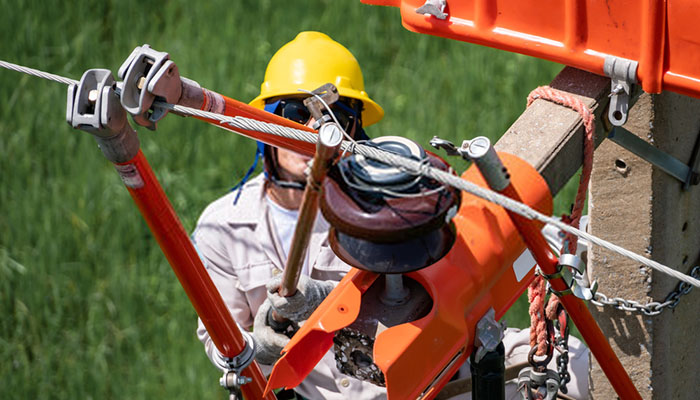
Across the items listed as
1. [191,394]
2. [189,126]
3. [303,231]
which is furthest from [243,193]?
[189,126]

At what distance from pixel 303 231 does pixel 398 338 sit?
26cm

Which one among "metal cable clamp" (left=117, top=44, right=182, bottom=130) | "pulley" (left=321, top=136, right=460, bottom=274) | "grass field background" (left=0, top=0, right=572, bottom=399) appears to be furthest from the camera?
"grass field background" (left=0, top=0, right=572, bottom=399)

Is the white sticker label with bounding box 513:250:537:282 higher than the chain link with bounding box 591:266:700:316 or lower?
higher

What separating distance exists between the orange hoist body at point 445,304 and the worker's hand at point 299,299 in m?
0.45

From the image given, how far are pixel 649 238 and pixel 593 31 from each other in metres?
0.61

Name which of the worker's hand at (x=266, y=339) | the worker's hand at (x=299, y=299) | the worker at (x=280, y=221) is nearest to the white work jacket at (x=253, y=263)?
the worker at (x=280, y=221)

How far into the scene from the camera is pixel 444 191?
1739 millimetres

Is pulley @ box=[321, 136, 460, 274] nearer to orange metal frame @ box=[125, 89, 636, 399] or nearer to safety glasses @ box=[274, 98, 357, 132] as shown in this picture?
orange metal frame @ box=[125, 89, 636, 399]

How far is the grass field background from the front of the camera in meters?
4.53

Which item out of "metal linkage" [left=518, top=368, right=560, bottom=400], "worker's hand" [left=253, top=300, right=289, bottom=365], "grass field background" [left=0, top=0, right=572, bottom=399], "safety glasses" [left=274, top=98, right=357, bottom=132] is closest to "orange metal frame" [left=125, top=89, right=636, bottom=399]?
"metal linkage" [left=518, top=368, right=560, bottom=400]

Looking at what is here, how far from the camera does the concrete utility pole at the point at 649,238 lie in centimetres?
250

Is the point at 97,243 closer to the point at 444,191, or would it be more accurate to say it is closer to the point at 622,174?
the point at 622,174

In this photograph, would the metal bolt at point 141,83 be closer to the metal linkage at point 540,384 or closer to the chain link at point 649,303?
the metal linkage at point 540,384

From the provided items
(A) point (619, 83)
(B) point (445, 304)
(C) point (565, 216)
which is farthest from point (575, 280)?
(A) point (619, 83)
